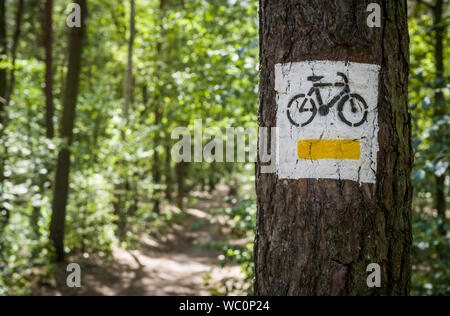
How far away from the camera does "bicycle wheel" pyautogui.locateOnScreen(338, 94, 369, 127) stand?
146cm

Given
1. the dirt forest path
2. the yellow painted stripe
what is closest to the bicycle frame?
the yellow painted stripe

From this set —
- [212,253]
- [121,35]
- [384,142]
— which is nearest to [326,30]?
[384,142]

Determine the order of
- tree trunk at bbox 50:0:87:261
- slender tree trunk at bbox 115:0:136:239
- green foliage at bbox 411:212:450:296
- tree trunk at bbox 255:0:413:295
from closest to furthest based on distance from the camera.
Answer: tree trunk at bbox 255:0:413:295 < green foliage at bbox 411:212:450:296 < tree trunk at bbox 50:0:87:261 < slender tree trunk at bbox 115:0:136:239

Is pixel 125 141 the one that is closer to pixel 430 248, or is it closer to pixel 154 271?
pixel 154 271

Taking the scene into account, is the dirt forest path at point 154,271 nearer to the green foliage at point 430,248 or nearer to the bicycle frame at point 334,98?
the green foliage at point 430,248

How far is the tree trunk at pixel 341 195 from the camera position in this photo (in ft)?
4.67

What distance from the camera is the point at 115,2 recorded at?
13.6m

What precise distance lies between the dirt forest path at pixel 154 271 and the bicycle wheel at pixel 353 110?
4343 mm

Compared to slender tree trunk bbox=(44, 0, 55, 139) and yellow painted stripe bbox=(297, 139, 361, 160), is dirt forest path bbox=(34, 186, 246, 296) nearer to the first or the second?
slender tree trunk bbox=(44, 0, 55, 139)

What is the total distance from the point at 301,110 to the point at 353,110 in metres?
0.19
